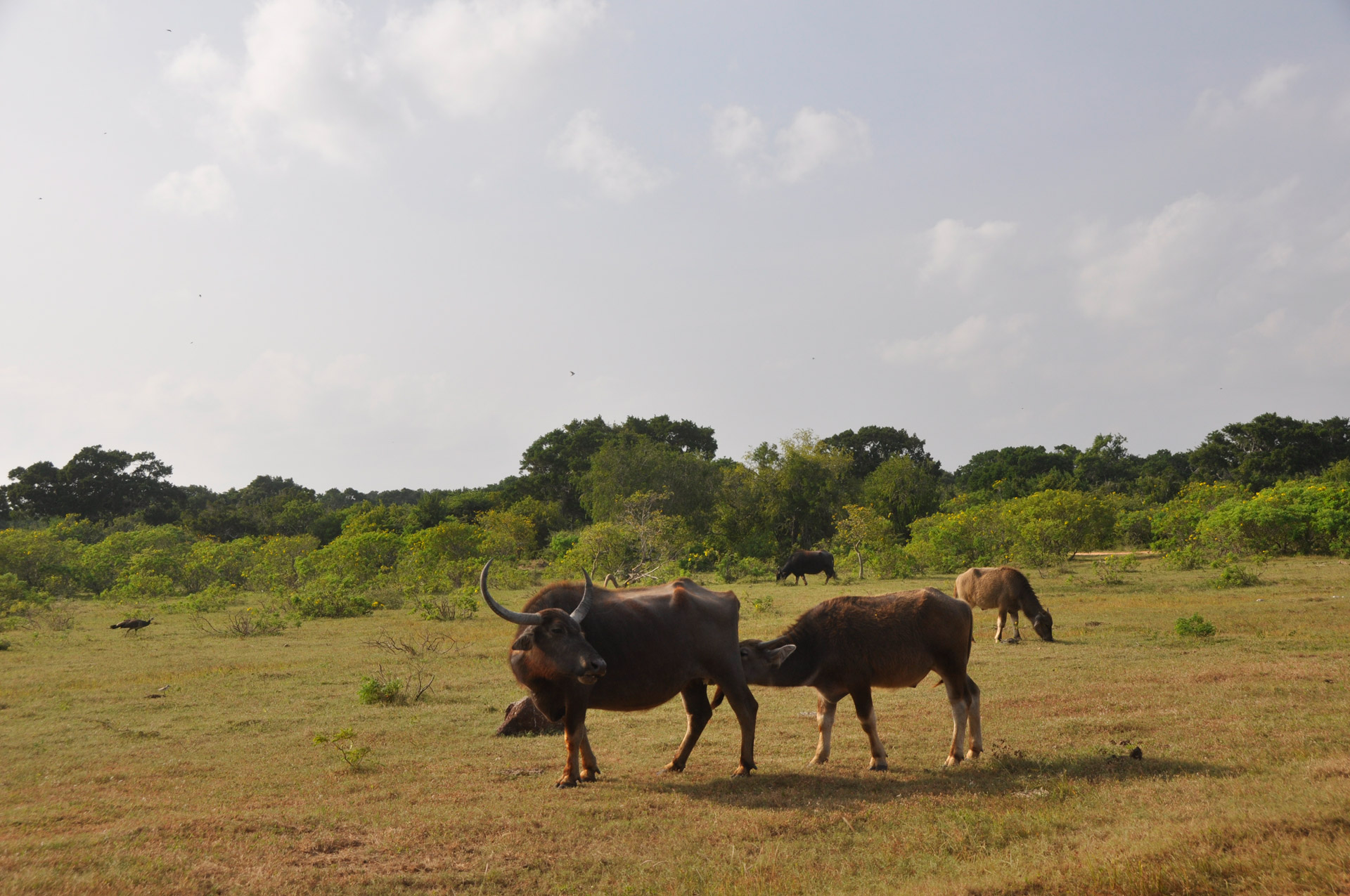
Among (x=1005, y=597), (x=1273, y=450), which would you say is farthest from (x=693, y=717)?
(x=1273, y=450)

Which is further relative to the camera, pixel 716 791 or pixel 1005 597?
pixel 1005 597

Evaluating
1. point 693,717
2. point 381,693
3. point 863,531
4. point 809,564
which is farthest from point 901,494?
point 693,717

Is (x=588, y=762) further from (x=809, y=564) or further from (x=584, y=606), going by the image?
(x=809, y=564)

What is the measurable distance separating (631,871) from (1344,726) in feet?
25.0

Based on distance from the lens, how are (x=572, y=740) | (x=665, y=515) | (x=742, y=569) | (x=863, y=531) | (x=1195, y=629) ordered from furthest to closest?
1. (x=665, y=515)
2. (x=863, y=531)
3. (x=742, y=569)
4. (x=1195, y=629)
5. (x=572, y=740)

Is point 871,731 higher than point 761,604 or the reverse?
higher

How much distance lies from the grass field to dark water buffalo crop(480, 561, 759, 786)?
1.78 ft

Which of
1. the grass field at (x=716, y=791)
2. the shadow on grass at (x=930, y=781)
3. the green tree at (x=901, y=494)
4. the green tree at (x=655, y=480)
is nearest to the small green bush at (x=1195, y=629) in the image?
the grass field at (x=716, y=791)

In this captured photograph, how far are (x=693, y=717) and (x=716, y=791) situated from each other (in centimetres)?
108

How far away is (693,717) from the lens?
8.39 metres

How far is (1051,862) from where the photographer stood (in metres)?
5.07

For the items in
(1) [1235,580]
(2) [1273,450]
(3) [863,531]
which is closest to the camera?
(1) [1235,580]

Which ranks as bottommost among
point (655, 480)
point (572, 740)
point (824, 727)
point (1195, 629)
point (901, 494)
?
point (1195, 629)

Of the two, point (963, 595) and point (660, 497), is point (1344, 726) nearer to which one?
point (963, 595)
